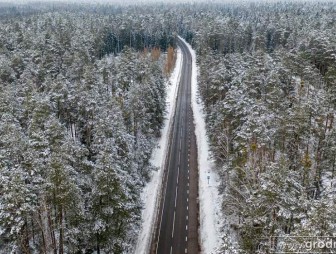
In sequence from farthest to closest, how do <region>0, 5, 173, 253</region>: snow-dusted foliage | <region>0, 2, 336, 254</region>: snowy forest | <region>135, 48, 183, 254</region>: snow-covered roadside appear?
<region>135, 48, 183, 254</region>: snow-covered roadside < <region>0, 5, 173, 253</region>: snow-dusted foliage < <region>0, 2, 336, 254</region>: snowy forest

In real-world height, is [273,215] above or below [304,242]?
below

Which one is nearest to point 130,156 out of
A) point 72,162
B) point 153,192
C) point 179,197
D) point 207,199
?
point 72,162

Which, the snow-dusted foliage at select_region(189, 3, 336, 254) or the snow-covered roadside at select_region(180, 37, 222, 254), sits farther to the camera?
the snow-covered roadside at select_region(180, 37, 222, 254)

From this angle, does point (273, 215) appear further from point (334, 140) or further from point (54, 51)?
point (54, 51)

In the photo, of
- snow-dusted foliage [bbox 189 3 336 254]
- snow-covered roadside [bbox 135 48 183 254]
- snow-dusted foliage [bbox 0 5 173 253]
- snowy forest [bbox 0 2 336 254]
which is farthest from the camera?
snow-covered roadside [bbox 135 48 183 254]

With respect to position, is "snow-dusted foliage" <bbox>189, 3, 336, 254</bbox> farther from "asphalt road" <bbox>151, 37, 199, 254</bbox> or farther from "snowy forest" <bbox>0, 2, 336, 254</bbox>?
"asphalt road" <bbox>151, 37, 199, 254</bbox>

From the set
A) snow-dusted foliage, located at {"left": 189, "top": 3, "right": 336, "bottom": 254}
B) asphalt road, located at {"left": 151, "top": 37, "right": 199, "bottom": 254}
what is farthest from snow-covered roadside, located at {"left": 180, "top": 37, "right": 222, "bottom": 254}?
snow-dusted foliage, located at {"left": 189, "top": 3, "right": 336, "bottom": 254}

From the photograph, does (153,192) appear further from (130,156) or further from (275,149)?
(275,149)

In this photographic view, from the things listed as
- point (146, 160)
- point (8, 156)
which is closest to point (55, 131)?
point (8, 156)
